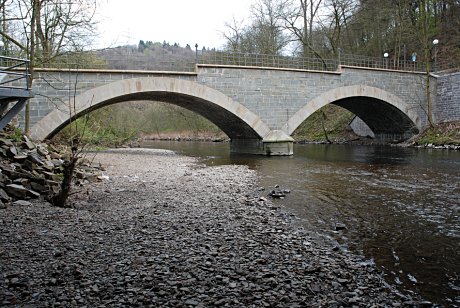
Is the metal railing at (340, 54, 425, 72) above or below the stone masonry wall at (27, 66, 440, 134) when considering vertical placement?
above

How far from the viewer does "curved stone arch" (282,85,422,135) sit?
18.4 metres

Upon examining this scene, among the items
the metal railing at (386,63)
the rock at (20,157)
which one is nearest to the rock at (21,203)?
the rock at (20,157)

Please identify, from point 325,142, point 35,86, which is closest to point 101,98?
point 35,86

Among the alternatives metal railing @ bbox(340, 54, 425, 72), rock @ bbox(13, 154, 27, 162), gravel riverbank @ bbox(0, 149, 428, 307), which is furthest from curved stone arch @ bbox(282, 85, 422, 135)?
rock @ bbox(13, 154, 27, 162)

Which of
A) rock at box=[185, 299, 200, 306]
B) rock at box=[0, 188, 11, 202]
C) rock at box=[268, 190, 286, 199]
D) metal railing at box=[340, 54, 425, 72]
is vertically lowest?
rock at box=[185, 299, 200, 306]

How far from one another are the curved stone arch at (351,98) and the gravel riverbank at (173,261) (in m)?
12.6

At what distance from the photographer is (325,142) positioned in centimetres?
2727

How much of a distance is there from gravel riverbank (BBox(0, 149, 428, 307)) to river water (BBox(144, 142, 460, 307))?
12.8 inches

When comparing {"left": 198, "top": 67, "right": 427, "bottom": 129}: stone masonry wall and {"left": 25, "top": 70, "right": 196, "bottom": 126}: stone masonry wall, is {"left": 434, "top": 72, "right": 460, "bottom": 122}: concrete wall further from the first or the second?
{"left": 25, "top": 70, "right": 196, "bottom": 126}: stone masonry wall

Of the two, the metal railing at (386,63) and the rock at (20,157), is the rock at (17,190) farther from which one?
the metal railing at (386,63)

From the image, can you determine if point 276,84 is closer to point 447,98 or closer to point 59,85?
point 59,85

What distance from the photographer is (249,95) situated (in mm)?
17016

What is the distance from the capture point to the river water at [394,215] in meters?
3.63

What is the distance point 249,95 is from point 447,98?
45.7 ft
